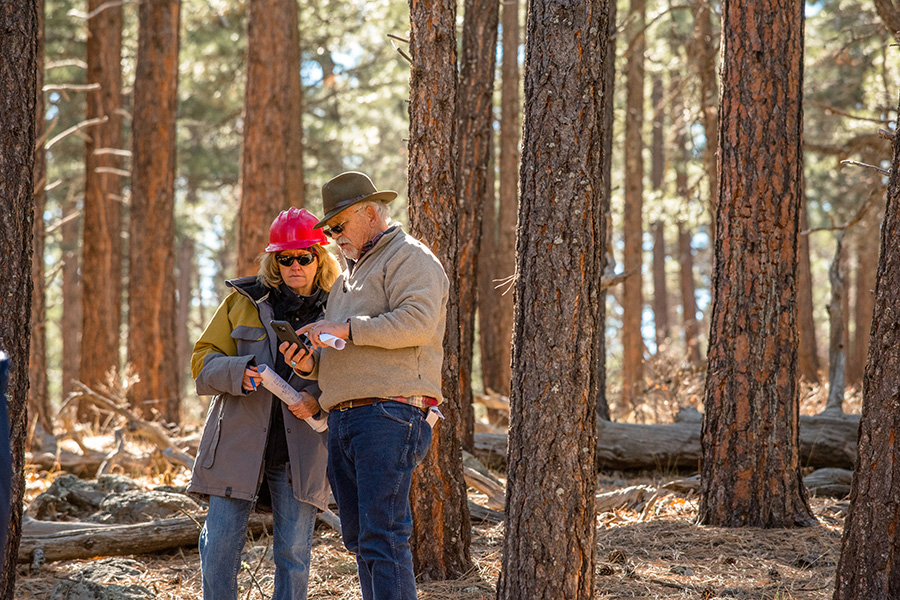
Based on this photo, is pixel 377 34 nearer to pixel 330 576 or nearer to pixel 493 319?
pixel 493 319

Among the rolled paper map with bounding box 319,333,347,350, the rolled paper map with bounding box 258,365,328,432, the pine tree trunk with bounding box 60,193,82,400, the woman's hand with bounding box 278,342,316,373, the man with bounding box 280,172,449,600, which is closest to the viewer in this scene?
the rolled paper map with bounding box 319,333,347,350

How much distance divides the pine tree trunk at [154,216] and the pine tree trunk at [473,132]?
6.40m

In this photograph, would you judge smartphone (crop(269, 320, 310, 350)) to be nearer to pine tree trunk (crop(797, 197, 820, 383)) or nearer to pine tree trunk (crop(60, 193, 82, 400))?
pine tree trunk (crop(797, 197, 820, 383))

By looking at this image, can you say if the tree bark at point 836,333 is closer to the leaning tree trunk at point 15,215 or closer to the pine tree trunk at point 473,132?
the pine tree trunk at point 473,132

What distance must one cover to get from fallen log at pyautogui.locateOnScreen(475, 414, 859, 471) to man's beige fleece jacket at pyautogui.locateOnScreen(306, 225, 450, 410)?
16.6 ft

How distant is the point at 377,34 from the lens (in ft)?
51.6

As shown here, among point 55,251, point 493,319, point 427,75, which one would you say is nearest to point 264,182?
point 493,319

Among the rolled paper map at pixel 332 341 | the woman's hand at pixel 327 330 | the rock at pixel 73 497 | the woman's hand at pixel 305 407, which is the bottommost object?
the rock at pixel 73 497

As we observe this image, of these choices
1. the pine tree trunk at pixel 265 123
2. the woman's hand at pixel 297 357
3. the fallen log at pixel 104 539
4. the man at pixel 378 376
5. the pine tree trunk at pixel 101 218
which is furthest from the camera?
the pine tree trunk at pixel 101 218

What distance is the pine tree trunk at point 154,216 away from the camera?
12.5m

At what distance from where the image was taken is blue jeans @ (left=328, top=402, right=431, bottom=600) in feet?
11.2

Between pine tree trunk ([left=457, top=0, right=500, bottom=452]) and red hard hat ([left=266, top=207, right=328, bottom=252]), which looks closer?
red hard hat ([left=266, top=207, right=328, bottom=252])

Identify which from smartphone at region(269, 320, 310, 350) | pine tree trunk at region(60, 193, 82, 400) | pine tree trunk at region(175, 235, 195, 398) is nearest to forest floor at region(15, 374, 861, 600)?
smartphone at region(269, 320, 310, 350)

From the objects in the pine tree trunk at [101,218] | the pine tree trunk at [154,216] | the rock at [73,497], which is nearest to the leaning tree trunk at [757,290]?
the rock at [73,497]
